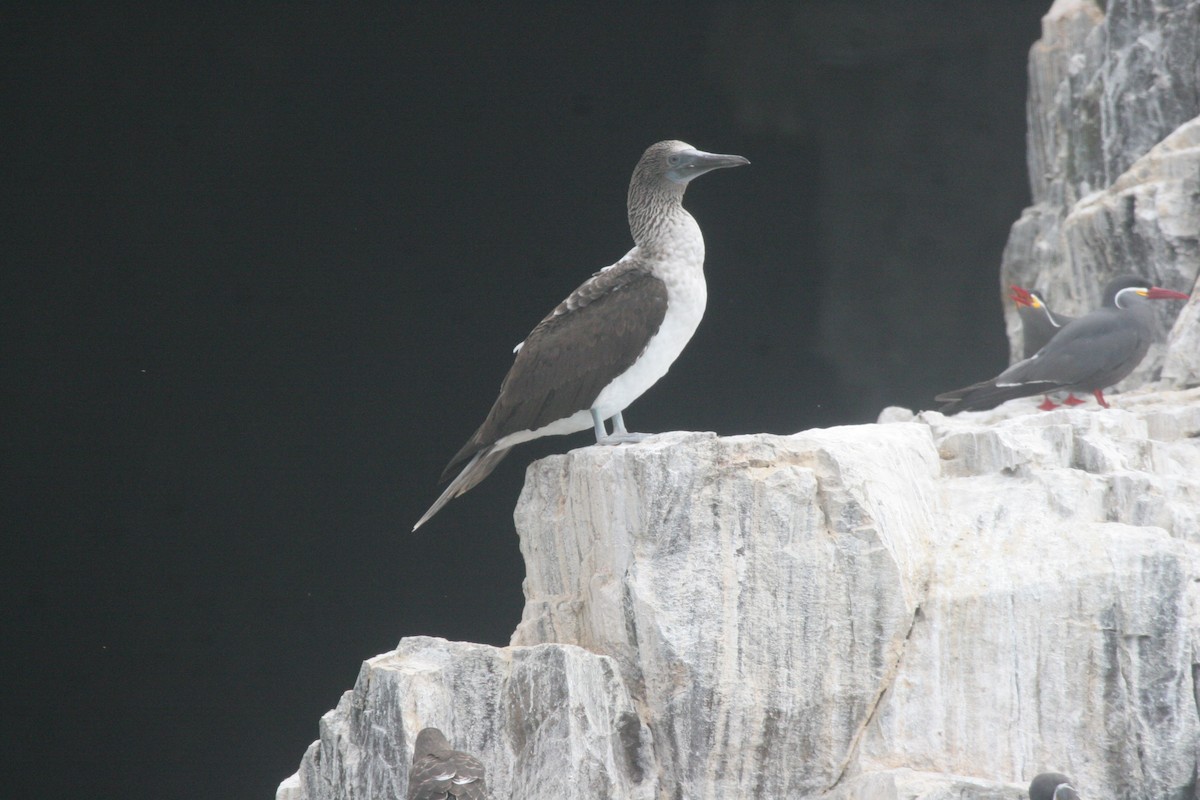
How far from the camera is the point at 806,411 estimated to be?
613 inches

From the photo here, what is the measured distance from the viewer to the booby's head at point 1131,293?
923cm

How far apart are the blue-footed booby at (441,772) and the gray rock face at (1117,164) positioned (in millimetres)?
5240

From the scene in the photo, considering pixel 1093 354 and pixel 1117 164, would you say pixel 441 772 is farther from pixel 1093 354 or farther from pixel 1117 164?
pixel 1117 164

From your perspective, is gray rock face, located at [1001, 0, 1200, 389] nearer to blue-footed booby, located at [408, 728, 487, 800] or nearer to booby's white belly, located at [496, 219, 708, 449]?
booby's white belly, located at [496, 219, 708, 449]

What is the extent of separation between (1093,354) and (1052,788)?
420cm

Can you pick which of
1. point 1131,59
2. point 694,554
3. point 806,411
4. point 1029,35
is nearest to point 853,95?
point 1029,35

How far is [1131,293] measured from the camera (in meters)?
9.24

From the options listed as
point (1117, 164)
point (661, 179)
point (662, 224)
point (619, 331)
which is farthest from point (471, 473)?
point (1117, 164)

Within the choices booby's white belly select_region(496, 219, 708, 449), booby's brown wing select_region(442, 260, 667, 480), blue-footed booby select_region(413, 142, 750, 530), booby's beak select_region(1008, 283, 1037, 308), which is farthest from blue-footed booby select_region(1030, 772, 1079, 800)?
booby's beak select_region(1008, 283, 1037, 308)

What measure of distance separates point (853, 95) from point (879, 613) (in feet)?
35.3

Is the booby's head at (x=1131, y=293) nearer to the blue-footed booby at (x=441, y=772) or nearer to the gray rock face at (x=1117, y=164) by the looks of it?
the gray rock face at (x=1117, y=164)

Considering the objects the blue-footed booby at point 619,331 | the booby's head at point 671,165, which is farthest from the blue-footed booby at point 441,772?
the booby's head at point 671,165

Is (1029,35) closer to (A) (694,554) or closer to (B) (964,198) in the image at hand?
(B) (964,198)

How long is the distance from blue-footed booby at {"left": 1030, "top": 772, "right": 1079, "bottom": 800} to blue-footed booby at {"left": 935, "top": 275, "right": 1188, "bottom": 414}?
3855mm
